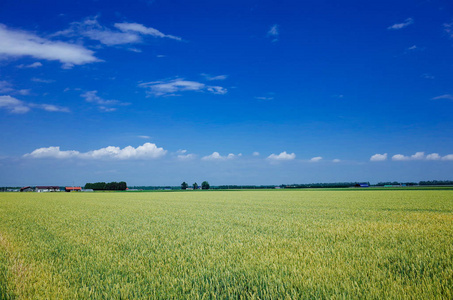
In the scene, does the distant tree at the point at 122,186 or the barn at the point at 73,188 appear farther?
the distant tree at the point at 122,186

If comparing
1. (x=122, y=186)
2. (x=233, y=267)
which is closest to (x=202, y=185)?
(x=122, y=186)

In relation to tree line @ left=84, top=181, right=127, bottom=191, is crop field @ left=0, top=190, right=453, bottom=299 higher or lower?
higher

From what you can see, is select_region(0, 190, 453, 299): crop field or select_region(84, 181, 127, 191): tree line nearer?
select_region(0, 190, 453, 299): crop field

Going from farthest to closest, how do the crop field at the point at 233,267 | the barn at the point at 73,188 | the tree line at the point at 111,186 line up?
the tree line at the point at 111,186, the barn at the point at 73,188, the crop field at the point at 233,267

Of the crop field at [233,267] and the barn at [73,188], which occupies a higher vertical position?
the crop field at [233,267]

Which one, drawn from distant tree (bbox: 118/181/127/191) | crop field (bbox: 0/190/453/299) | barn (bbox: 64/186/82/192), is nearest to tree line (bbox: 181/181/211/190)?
distant tree (bbox: 118/181/127/191)

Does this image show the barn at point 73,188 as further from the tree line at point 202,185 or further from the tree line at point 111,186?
the tree line at point 202,185

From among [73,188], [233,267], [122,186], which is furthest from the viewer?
[122,186]

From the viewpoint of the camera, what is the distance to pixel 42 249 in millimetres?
7047

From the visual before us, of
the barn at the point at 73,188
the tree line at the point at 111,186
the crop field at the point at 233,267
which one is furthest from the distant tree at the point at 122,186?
the crop field at the point at 233,267

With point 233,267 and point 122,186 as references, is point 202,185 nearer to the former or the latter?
point 122,186

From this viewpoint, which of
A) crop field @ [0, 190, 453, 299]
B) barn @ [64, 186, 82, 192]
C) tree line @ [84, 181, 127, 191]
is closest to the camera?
crop field @ [0, 190, 453, 299]

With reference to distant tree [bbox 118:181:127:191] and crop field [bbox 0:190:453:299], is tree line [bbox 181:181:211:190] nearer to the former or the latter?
distant tree [bbox 118:181:127:191]

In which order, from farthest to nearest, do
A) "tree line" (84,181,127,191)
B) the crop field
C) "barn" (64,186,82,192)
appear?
"tree line" (84,181,127,191) → "barn" (64,186,82,192) → the crop field
